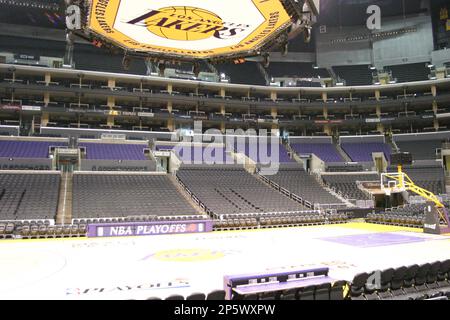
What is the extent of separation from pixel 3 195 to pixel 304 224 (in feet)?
68.1

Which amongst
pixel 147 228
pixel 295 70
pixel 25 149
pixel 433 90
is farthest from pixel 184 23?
pixel 433 90

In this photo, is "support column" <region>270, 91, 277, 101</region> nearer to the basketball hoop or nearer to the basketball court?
the basketball hoop

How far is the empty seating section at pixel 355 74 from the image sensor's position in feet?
147

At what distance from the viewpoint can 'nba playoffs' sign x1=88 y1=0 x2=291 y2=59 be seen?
14195 millimetres

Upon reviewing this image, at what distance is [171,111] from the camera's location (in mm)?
40812

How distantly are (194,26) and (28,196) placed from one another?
1713cm

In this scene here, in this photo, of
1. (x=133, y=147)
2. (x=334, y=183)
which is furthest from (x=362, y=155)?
(x=133, y=147)

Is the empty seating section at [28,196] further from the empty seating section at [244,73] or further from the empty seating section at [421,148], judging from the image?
the empty seating section at [421,148]

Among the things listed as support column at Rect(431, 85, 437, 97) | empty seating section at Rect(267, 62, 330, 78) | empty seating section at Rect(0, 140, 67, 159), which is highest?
empty seating section at Rect(267, 62, 330, 78)

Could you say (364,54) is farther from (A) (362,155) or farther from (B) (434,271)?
(B) (434,271)

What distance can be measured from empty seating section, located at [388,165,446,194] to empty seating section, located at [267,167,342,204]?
32.1 feet

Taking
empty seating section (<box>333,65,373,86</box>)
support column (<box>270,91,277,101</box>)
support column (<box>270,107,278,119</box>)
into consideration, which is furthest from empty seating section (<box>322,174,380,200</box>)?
empty seating section (<box>333,65,373,86</box>)

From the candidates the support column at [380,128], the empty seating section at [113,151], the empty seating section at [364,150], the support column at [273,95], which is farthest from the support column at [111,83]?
the support column at [380,128]

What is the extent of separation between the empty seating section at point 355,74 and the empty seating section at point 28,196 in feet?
115
